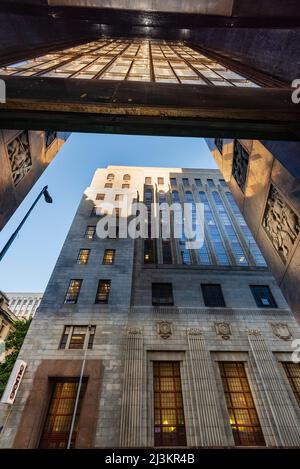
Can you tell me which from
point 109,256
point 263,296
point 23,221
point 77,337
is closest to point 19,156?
point 23,221

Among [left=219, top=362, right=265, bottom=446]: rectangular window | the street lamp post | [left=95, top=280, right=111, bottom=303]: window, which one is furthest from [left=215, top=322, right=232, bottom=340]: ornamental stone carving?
the street lamp post

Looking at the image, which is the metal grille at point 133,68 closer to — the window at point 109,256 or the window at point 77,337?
the window at point 77,337

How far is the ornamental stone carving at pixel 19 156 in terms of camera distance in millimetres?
6098

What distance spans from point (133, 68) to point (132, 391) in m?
16.1

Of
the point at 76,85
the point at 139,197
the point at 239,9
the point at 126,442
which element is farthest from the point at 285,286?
the point at 139,197

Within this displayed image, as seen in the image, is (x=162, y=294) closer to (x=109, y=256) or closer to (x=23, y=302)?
(x=109, y=256)

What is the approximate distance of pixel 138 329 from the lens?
54.0 ft

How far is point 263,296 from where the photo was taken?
20.0 metres

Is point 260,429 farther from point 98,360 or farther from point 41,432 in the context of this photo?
point 41,432

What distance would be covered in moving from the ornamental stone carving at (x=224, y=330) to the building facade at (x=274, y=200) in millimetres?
11582

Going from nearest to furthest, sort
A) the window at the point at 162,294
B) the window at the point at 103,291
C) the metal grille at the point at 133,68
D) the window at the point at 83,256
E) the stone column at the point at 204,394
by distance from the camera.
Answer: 1. the metal grille at the point at 133,68
2. the stone column at the point at 204,394
3. the window at the point at 103,291
4. the window at the point at 162,294
5. the window at the point at 83,256

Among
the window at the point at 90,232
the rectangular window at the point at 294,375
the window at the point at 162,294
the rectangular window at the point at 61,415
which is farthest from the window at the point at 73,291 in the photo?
the rectangular window at the point at 294,375

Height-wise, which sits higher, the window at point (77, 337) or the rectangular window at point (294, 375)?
the window at point (77, 337)

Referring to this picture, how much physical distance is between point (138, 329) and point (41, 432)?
25.9ft
